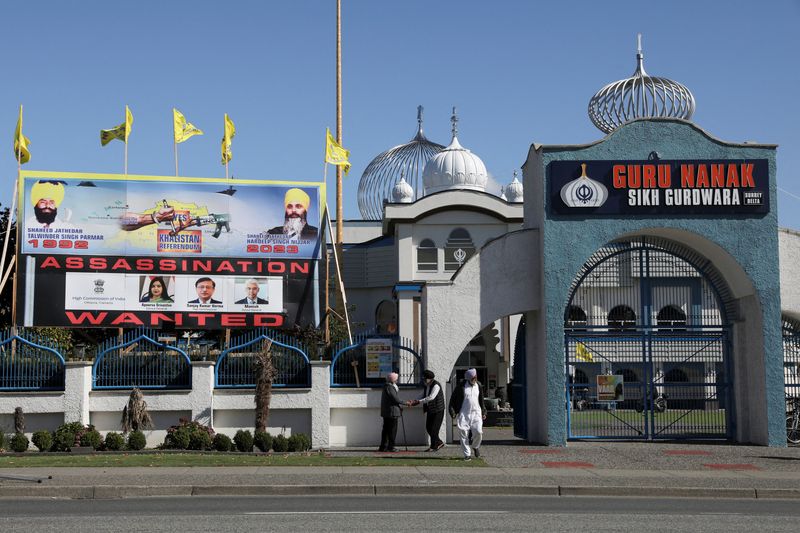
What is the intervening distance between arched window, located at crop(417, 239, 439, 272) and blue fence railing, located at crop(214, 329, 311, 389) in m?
25.3

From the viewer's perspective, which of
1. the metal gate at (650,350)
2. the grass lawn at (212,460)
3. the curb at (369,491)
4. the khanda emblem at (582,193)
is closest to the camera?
the curb at (369,491)

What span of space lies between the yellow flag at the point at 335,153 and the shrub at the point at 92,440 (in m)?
15.3

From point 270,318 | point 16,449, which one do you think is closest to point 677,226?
point 270,318

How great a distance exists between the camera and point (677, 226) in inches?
915

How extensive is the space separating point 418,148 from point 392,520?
53.1 meters

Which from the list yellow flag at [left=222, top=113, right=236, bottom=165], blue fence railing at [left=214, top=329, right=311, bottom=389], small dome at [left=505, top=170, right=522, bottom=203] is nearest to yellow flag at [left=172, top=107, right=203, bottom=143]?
yellow flag at [left=222, top=113, right=236, bottom=165]

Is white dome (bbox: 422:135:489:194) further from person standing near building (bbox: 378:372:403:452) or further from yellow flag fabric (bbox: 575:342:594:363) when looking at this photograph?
person standing near building (bbox: 378:372:403:452)

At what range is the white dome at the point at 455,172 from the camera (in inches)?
2127

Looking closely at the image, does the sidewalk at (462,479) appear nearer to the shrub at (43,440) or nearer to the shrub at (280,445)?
the shrub at (280,445)

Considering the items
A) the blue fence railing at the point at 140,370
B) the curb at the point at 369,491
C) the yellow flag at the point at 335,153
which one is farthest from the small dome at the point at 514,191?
the curb at the point at 369,491

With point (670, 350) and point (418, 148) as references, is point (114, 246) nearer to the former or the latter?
point (670, 350)

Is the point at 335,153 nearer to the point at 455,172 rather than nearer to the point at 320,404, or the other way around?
the point at 320,404

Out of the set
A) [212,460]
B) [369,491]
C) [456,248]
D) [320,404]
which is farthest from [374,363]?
[456,248]

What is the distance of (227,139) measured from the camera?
114 feet
